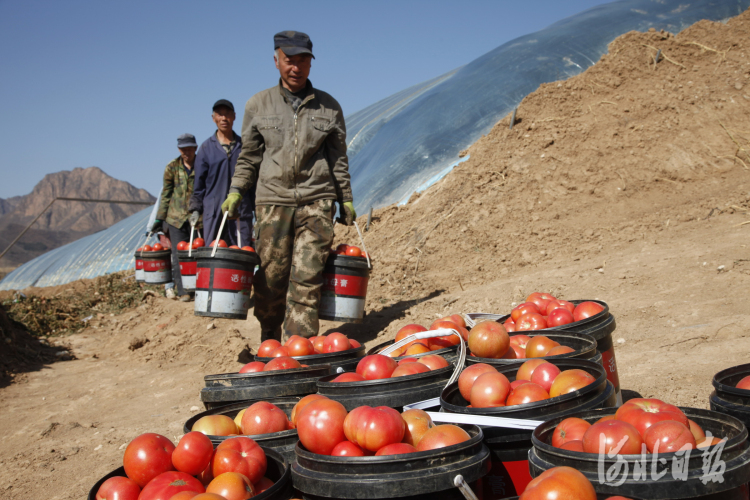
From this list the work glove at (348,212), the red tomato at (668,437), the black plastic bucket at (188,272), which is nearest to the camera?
the red tomato at (668,437)

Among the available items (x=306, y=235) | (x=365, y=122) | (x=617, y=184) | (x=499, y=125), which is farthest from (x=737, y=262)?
(x=365, y=122)

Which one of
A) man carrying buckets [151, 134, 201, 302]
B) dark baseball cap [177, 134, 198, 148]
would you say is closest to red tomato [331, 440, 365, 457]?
man carrying buckets [151, 134, 201, 302]

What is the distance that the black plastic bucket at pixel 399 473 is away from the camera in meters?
1.70

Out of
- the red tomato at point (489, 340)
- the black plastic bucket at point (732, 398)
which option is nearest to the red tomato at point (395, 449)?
the red tomato at point (489, 340)

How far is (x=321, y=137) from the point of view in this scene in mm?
5406

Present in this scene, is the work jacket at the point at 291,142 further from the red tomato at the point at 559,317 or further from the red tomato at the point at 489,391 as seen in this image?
the red tomato at the point at 489,391

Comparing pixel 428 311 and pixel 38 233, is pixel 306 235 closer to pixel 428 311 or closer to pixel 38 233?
pixel 428 311

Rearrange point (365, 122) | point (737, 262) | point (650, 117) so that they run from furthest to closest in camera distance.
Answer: point (365, 122), point (650, 117), point (737, 262)

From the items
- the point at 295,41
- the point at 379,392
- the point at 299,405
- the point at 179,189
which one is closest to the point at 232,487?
the point at 299,405

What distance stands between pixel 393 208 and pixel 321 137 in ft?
17.3

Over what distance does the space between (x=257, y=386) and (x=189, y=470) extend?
2.59ft

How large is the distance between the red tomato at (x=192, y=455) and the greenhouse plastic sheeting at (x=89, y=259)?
1765cm

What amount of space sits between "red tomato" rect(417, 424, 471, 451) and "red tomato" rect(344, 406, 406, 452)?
0.09m

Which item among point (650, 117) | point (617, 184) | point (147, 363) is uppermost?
point (650, 117)
